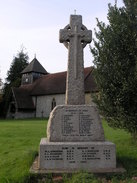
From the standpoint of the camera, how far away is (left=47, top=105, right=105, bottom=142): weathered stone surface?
623cm

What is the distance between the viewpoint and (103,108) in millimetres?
10266

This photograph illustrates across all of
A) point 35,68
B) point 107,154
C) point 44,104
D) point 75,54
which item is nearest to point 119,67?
point 75,54

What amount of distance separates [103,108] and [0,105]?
3471cm

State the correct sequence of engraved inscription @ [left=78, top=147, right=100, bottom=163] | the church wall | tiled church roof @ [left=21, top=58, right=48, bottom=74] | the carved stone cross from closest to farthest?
engraved inscription @ [left=78, top=147, right=100, bottom=163] < the carved stone cross < the church wall < tiled church roof @ [left=21, top=58, right=48, bottom=74]

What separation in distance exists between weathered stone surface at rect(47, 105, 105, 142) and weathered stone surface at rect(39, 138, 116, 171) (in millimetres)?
288

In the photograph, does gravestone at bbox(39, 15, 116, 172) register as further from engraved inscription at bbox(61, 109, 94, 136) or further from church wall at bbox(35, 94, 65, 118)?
church wall at bbox(35, 94, 65, 118)

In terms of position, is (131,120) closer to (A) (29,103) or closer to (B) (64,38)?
(B) (64,38)

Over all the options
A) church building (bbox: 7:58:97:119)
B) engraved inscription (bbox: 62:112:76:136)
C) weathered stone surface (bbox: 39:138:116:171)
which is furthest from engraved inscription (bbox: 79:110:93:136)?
church building (bbox: 7:58:97:119)

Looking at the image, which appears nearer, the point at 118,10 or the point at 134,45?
the point at 134,45

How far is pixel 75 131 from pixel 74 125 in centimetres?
15

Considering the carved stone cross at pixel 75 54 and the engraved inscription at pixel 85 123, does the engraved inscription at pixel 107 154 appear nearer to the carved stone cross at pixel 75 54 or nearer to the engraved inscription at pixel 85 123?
the engraved inscription at pixel 85 123

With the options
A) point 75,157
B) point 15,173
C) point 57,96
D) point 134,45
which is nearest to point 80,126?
point 75,157

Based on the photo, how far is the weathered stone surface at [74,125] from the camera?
20.4 ft

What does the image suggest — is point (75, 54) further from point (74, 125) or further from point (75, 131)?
point (75, 131)
